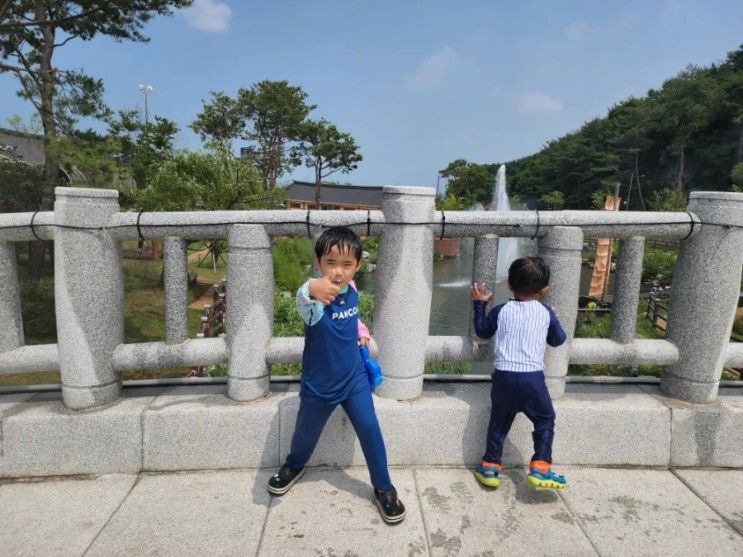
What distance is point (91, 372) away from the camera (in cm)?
283

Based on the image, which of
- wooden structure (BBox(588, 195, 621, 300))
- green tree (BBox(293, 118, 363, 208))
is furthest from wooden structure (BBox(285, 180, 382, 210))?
wooden structure (BBox(588, 195, 621, 300))

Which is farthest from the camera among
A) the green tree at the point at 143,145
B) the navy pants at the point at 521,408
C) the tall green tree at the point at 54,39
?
the green tree at the point at 143,145

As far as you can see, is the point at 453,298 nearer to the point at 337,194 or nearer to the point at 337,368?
the point at 337,368

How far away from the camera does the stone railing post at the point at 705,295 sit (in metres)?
2.87

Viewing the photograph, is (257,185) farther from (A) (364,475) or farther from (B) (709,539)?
(B) (709,539)

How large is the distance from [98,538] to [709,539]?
297 cm

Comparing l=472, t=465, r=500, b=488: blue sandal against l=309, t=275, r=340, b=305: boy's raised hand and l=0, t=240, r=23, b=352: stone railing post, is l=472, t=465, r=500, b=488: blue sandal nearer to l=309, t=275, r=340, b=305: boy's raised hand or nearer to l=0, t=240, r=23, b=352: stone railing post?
l=309, t=275, r=340, b=305: boy's raised hand

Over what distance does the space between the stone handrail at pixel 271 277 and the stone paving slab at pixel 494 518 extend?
0.59 meters

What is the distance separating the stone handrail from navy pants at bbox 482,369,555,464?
380 mm

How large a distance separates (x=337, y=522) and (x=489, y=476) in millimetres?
909

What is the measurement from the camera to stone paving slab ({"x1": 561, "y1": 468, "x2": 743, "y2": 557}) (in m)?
2.28

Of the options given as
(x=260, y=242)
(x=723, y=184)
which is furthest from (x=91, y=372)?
(x=723, y=184)

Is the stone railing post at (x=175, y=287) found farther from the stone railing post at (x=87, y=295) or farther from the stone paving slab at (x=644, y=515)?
the stone paving slab at (x=644, y=515)

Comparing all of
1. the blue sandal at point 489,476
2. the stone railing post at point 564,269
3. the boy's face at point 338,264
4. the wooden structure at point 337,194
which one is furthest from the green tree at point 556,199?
the boy's face at point 338,264
